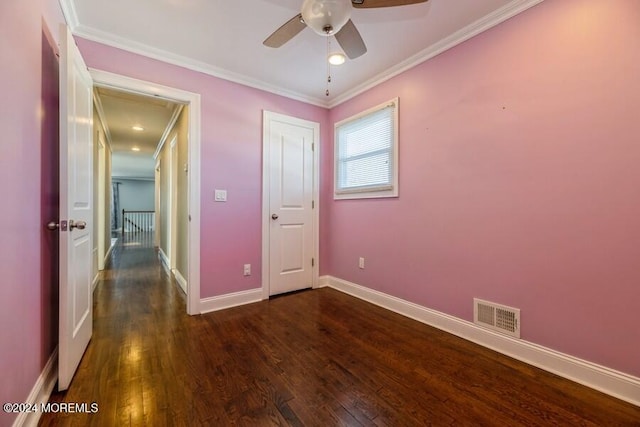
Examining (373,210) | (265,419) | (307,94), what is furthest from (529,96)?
(265,419)

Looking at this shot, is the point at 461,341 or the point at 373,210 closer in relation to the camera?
the point at 461,341

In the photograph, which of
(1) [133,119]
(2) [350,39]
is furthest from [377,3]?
(1) [133,119]

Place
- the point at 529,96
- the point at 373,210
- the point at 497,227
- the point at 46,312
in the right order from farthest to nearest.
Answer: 1. the point at 373,210
2. the point at 497,227
3. the point at 529,96
4. the point at 46,312

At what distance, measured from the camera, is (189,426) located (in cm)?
125

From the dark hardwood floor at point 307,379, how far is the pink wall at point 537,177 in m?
0.34

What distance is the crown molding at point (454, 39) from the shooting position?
1828mm

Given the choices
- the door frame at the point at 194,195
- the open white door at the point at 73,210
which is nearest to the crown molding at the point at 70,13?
the open white door at the point at 73,210

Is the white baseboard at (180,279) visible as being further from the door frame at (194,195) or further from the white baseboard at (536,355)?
Answer: the white baseboard at (536,355)

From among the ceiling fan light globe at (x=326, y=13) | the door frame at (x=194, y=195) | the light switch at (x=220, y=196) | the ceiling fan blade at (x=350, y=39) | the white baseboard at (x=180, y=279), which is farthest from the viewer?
the white baseboard at (x=180, y=279)

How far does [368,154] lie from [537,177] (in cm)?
160

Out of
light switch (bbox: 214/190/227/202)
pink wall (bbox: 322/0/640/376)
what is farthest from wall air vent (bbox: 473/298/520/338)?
light switch (bbox: 214/190/227/202)

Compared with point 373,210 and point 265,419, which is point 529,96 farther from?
point 265,419

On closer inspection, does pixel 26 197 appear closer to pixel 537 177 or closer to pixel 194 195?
pixel 194 195

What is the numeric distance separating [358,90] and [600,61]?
6.67 ft
